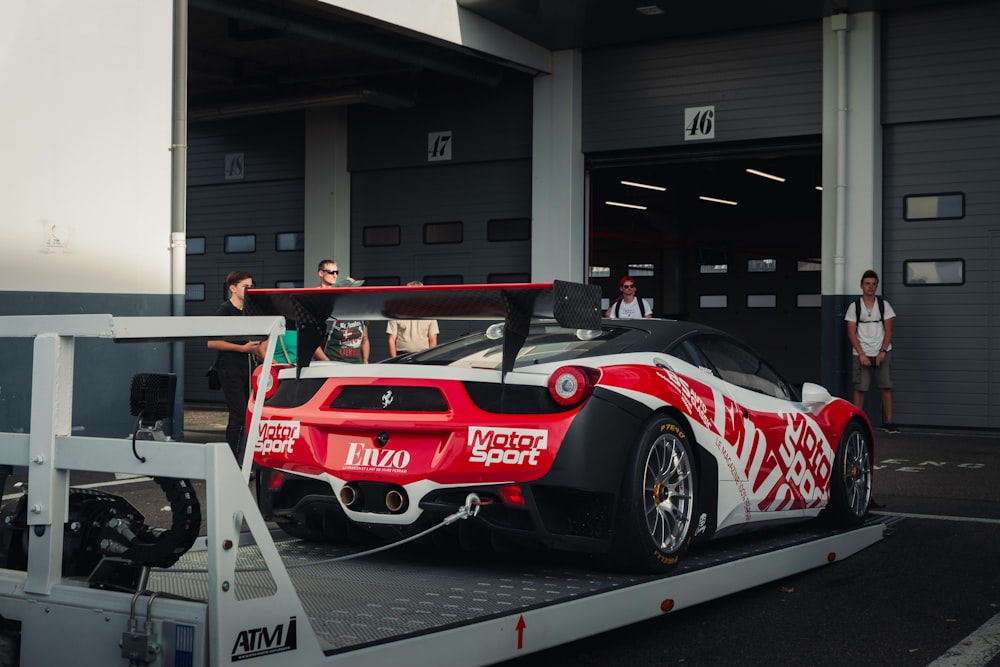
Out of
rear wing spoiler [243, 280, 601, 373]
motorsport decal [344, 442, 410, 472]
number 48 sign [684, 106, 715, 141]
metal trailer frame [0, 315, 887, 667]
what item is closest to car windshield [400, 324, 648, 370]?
rear wing spoiler [243, 280, 601, 373]

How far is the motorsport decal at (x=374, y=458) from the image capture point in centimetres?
507

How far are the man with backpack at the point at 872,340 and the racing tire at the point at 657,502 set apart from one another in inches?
407

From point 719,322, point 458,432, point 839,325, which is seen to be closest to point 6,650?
point 458,432

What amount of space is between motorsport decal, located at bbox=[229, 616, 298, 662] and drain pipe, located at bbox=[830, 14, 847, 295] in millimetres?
13393

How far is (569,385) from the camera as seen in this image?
501cm

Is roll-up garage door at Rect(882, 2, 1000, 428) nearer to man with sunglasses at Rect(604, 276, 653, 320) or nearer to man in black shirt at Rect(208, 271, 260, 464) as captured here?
man with sunglasses at Rect(604, 276, 653, 320)

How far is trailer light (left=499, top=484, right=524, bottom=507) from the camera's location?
4.92 m

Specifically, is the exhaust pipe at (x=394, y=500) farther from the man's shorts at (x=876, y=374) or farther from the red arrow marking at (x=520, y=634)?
the man's shorts at (x=876, y=374)

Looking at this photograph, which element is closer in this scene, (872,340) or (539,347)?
(539,347)

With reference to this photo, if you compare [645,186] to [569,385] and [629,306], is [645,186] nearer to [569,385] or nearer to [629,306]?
[629,306]

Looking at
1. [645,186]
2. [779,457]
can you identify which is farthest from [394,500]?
[645,186]

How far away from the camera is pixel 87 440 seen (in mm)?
3520

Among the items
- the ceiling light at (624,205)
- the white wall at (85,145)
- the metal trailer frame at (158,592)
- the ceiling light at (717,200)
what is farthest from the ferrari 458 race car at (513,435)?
the ceiling light at (717,200)

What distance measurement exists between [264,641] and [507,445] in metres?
1.72
